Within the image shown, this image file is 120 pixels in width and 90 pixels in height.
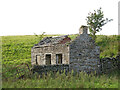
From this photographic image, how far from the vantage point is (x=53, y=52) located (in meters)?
19.0

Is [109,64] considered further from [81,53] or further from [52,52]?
[52,52]

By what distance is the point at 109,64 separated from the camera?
695 inches

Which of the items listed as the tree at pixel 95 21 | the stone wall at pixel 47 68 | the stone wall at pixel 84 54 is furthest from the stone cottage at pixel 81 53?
the tree at pixel 95 21

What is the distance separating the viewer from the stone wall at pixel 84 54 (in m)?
16.5

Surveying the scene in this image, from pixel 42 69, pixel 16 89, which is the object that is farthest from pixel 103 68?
pixel 16 89

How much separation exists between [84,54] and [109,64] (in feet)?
9.96

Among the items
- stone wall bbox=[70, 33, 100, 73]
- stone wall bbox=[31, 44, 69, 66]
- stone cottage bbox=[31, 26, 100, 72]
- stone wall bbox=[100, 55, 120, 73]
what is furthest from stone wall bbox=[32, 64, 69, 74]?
stone wall bbox=[100, 55, 120, 73]

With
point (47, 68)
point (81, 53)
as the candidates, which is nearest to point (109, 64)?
point (81, 53)

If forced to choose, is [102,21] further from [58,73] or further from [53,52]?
[58,73]

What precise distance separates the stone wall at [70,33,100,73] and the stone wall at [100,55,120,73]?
2.10 feet

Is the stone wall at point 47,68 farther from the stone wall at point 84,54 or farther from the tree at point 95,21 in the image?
the tree at point 95,21

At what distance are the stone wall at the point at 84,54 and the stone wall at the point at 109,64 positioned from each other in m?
0.64

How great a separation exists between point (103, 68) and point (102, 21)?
41.2ft

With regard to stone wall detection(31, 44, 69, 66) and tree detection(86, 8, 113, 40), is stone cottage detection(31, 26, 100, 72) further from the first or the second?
tree detection(86, 8, 113, 40)
